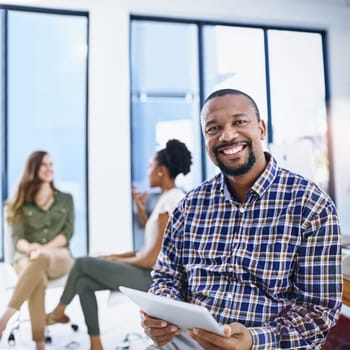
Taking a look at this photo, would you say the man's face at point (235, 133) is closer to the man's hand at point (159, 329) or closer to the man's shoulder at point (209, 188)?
the man's shoulder at point (209, 188)

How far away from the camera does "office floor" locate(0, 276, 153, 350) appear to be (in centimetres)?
215

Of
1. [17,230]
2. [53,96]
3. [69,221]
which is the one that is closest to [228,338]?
[69,221]

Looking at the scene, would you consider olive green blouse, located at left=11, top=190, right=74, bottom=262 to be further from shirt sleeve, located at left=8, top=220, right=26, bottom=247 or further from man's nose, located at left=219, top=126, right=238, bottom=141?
man's nose, located at left=219, top=126, right=238, bottom=141

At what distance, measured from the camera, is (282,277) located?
1304 mm

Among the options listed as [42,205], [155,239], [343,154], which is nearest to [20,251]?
[42,205]

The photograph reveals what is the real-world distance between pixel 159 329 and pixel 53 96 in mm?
1522

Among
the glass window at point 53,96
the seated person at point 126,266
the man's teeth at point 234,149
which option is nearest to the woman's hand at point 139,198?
the seated person at point 126,266

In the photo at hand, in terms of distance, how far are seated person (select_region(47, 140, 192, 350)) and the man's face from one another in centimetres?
81

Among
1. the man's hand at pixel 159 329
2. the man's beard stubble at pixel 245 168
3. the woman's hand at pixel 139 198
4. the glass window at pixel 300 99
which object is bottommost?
the man's hand at pixel 159 329

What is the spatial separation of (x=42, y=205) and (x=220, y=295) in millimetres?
1264

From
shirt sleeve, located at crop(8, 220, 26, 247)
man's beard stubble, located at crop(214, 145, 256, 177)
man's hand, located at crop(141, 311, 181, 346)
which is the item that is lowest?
man's hand, located at crop(141, 311, 181, 346)

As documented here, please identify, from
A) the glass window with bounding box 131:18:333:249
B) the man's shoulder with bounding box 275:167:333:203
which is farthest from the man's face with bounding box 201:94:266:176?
the glass window with bounding box 131:18:333:249

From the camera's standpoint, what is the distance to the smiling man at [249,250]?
123 centimetres

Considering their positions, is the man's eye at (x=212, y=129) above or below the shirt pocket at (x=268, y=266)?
above
